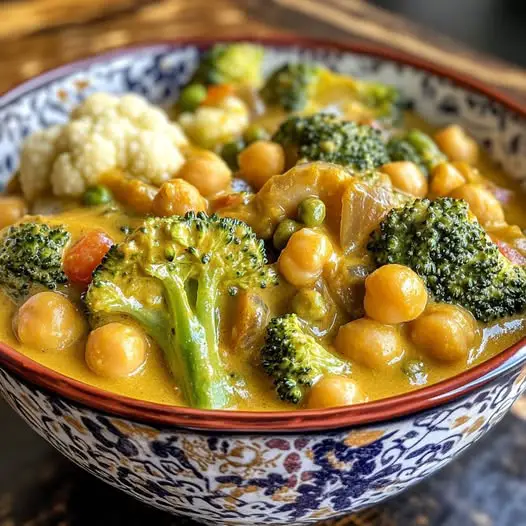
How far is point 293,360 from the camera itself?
153 cm

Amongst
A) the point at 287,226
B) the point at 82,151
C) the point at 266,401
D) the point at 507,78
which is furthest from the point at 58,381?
the point at 507,78

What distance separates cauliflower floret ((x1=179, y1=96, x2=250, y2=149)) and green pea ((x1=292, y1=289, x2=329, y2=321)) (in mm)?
845

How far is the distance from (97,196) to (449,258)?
94cm

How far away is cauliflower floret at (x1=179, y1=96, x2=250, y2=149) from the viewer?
2348 millimetres

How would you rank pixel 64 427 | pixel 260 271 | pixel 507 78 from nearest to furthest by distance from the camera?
pixel 64 427 → pixel 260 271 → pixel 507 78

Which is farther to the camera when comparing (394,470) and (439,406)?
(394,470)

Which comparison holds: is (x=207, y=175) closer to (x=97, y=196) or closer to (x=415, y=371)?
(x=97, y=196)

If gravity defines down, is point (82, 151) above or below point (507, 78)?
above

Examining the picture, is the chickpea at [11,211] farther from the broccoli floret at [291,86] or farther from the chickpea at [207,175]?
the broccoli floret at [291,86]

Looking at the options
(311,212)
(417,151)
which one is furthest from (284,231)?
(417,151)

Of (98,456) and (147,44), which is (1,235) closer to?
(98,456)

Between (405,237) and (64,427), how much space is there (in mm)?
814

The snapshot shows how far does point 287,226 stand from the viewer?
171cm

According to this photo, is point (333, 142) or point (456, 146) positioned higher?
point (333, 142)
